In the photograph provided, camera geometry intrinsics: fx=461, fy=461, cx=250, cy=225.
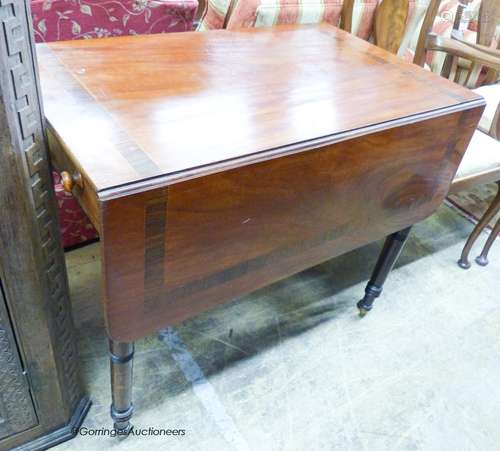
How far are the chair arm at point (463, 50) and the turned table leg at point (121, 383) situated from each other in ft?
4.44

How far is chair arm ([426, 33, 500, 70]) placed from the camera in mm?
1457

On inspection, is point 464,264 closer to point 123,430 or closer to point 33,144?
point 123,430

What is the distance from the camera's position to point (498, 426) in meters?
1.22

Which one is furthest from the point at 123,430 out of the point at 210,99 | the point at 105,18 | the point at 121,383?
the point at 105,18

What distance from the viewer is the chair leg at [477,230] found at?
5.28 feet

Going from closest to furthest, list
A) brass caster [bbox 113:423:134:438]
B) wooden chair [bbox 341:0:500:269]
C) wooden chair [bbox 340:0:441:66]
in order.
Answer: brass caster [bbox 113:423:134:438]
wooden chair [bbox 341:0:500:269]
wooden chair [bbox 340:0:441:66]

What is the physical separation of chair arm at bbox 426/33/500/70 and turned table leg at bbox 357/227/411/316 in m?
0.66

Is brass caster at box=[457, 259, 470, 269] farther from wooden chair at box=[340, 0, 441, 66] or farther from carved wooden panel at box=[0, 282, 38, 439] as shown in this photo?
carved wooden panel at box=[0, 282, 38, 439]

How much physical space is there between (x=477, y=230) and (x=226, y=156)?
4.30 feet

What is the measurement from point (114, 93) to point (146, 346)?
75 centimetres

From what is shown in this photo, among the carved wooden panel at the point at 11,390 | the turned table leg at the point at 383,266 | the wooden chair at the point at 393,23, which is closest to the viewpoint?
the carved wooden panel at the point at 11,390

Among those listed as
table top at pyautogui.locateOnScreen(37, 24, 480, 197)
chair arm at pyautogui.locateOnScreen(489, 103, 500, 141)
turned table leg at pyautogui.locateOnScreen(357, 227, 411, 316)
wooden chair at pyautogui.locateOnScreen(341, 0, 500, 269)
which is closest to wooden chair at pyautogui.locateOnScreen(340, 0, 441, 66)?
wooden chair at pyautogui.locateOnScreen(341, 0, 500, 269)

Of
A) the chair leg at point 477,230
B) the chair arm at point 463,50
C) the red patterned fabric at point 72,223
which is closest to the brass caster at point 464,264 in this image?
the chair leg at point 477,230

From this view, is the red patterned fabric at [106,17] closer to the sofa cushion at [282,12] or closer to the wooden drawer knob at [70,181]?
the sofa cushion at [282,12]
